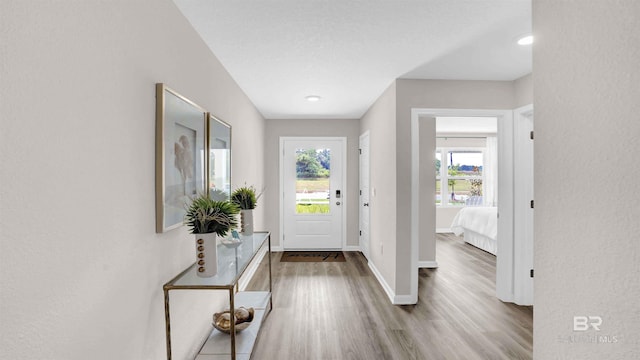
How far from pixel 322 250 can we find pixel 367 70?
11.2 feet

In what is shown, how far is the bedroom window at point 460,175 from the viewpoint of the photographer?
7.51m

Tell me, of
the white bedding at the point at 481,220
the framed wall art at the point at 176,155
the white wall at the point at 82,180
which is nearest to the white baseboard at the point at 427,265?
the white bedding at the point at 481,220

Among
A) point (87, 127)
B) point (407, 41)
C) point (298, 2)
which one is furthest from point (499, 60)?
point (87, 127)

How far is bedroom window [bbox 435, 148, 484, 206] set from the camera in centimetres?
751

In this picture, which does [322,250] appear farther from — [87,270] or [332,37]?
[87,270]

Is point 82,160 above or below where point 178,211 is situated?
above

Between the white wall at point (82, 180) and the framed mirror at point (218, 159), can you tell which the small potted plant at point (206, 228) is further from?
the framed mirror at point (218, 159)

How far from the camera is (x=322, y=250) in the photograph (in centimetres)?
546

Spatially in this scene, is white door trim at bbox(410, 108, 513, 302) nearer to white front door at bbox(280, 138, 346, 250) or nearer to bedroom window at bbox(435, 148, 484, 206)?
white front door at bbox(280, 138, 346, 250)

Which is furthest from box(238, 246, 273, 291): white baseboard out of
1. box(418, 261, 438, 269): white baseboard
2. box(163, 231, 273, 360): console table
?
box(418, 261, 438, 269): white baseboard

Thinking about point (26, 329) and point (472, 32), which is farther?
point (472, 32)

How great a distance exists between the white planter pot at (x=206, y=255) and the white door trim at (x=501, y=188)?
215cm

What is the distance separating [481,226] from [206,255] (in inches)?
201

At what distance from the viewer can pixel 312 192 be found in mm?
5438
